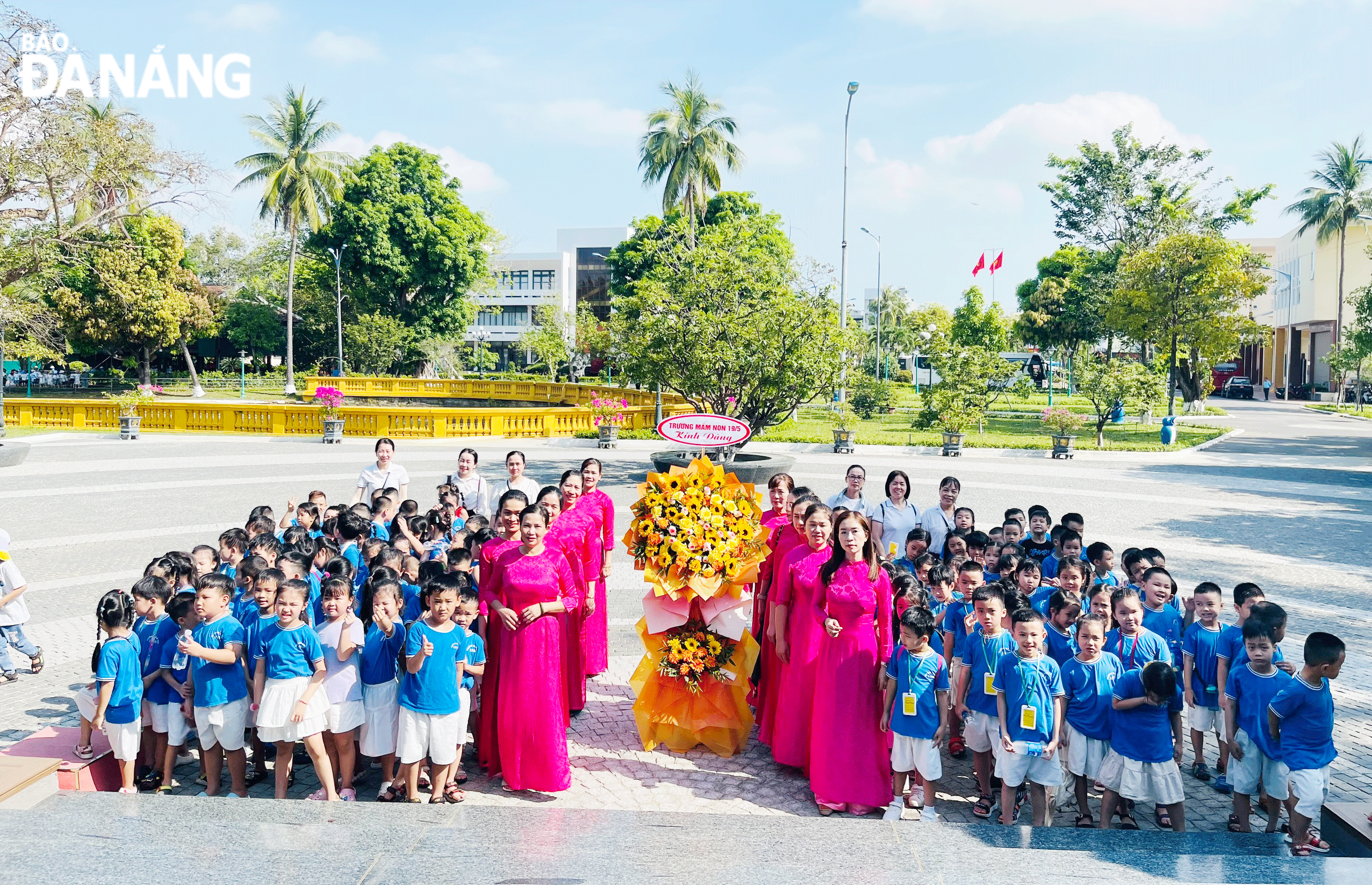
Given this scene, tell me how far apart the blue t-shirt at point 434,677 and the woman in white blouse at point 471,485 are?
3.74 metres

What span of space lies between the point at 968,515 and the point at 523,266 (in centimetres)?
7516

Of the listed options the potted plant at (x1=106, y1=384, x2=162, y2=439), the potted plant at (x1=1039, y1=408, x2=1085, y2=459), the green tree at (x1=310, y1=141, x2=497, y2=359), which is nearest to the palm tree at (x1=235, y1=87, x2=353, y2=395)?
the green tree at (x1=310, y1=141, x2=497, y2=359)

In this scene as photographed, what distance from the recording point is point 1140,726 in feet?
15.4

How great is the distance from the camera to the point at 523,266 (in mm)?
79125

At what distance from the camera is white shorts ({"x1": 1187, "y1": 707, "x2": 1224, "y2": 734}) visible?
555cm

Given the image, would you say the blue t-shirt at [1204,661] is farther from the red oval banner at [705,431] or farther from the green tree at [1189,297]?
the green tree at [1189,297]

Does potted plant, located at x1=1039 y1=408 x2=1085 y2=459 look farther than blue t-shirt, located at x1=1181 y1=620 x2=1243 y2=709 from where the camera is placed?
Yes

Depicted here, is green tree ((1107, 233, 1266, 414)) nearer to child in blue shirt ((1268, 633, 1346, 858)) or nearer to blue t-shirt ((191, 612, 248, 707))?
child in blue shirt ((1268, 633, 1346, 858))

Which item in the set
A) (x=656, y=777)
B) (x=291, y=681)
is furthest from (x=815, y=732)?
(x=291, y=681)

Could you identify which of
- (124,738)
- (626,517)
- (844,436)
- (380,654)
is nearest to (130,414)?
(626,517)

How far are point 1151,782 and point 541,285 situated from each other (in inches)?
3067

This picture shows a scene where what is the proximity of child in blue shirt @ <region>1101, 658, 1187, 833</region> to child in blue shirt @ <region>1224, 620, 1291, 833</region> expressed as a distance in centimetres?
34

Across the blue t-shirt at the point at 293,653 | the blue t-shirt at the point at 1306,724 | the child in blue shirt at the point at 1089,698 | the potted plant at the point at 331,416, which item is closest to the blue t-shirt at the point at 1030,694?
the child in blue shirt at the point at 1089,698

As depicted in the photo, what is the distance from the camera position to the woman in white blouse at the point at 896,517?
25.5ft
